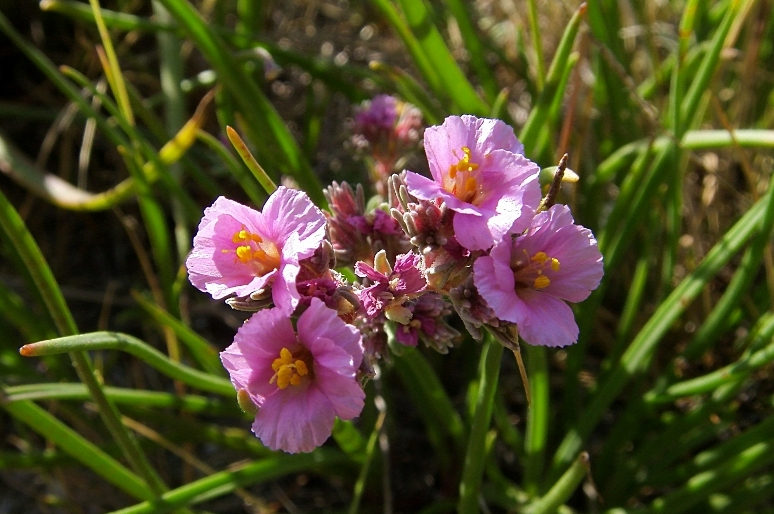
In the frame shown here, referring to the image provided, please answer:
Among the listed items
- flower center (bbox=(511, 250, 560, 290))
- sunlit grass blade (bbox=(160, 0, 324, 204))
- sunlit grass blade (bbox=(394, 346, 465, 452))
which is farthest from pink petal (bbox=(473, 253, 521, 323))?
sunlit grass blade (bbox=(160, 0, 324, 204))

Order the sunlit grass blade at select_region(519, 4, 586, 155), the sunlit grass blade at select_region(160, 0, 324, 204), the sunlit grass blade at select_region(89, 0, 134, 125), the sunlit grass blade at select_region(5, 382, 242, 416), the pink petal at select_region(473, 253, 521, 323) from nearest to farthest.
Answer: the pink petal at select_region(473, 253, 521, 323) < the sunlit grass blade at select_region(5, 382, 242, 416) < the sunlit grass blade at select_region(519, 4, 586, 155) < the sunlit grass blade at select_region(160, 0, 324, 204) < the sunlit grass blade at select_region(89, 0, 134, 125)

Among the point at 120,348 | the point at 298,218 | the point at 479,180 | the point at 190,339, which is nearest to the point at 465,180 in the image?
the point at 479,180

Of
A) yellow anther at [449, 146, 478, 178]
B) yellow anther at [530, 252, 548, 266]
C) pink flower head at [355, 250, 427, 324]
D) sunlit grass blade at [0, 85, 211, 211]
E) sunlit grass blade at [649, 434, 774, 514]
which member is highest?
yellow anther at [449, 146, 478, 178]

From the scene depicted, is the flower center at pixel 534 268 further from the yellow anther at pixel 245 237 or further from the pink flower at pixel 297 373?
the yellow anther at pixel 245 237

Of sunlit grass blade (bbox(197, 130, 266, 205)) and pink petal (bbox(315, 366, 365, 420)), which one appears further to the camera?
sunlit grass blade (bbox(197, 130, 266, 205))

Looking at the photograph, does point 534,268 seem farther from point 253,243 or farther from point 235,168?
point 235,168

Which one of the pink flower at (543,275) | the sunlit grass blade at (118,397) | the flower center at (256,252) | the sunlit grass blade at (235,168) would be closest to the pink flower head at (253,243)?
the flower center at (256,252)

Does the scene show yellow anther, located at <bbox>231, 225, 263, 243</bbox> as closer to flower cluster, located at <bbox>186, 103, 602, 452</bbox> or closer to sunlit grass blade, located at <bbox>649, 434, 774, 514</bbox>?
flower cluster, located at <bbox>186, 103, 602, 452</bbox>

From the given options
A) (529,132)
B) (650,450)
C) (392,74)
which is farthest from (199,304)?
(650,450)
